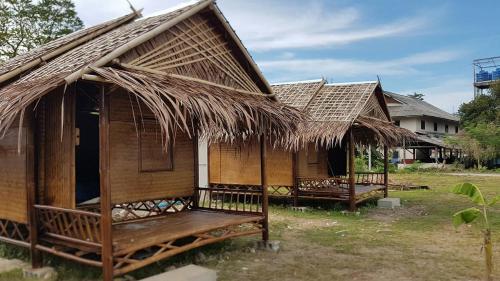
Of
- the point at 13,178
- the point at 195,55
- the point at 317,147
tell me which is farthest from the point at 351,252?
the point at 317,147

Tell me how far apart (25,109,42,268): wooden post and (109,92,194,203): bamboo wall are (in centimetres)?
121

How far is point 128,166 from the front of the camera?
7508mm

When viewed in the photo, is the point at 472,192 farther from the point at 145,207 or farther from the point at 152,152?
the point at 145,207

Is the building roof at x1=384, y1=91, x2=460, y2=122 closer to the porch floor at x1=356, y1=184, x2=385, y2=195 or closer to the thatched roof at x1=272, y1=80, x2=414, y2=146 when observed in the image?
the thatched roof at x1=272, y1=80, x2=414, y2=146

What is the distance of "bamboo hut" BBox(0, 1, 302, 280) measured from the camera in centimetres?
533

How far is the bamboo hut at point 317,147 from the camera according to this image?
1241 cm

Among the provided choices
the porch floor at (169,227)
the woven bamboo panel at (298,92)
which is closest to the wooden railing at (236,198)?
the porch floor at (169,227)

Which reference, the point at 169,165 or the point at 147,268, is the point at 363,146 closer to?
the point at 169,165

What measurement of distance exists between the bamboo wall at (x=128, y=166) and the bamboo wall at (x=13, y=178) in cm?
129

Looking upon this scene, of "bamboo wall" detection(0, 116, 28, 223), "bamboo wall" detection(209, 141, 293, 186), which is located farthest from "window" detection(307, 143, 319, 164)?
"bamboo wall" detection(0, 116, 28, 223)

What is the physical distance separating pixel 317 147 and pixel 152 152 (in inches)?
277

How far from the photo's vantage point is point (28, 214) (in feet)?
20.6

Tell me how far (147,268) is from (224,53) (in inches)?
154

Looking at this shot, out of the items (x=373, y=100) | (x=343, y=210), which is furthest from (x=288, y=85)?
(x=343, y=210)
